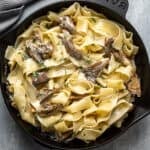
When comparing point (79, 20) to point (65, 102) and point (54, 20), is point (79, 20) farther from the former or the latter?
point (65, 102)

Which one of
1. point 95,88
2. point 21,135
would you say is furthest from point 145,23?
point 21,135

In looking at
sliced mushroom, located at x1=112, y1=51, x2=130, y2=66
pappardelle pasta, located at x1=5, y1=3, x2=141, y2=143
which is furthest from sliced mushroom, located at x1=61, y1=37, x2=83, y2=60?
sliced mushroom, located at x1=112, y1=51, x2=130, y2=66

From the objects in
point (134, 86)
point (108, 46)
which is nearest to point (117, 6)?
point (108, 46)

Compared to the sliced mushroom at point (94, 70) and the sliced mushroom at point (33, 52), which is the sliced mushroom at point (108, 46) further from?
the sliced mushroom at point (33, 52)

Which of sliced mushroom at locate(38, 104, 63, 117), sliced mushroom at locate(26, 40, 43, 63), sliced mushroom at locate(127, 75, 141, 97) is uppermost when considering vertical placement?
sliced mushroom at locate(26, 40, 43, 63)

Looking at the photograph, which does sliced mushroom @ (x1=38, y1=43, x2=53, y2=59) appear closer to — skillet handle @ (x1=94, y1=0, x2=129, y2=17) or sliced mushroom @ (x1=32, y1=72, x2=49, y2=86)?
sliced mushroom @ (x1=32, y1=72, x2=49, y2=86)

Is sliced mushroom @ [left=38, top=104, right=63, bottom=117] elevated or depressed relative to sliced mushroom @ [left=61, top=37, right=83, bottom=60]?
depressed

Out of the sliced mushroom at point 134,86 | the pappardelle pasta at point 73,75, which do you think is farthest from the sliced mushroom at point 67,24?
the sliced mushroom at point 134,86
